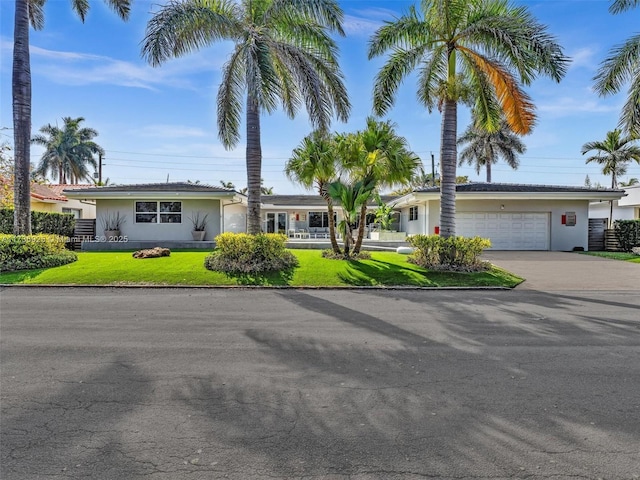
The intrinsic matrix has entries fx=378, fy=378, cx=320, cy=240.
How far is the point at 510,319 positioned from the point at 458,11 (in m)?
10.3

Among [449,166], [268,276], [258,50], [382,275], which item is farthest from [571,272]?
[258,50]

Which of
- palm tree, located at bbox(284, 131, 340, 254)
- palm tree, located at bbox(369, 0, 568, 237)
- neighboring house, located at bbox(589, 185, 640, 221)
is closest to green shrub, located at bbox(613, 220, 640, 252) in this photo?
neighboring house, located at bbox(589, 185, 640, 221)

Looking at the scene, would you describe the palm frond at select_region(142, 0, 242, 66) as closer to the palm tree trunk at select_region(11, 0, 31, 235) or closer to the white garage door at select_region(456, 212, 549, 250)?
the palm tree trunk at select_region(11, 0, 31, 235)

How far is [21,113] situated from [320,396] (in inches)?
648

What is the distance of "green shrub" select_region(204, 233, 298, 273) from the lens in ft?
42.7

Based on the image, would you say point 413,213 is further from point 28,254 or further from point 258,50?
point 28,254

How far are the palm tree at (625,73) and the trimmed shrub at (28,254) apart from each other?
22362mm

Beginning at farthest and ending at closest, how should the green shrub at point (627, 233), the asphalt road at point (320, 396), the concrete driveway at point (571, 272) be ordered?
the green shrub at point (627, 233) < the concrete driveway at point (571, 272) < the asphalt road at point (320, 396)

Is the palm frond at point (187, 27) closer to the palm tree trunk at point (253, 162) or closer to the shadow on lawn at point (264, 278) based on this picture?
the palm tree trunk at point (253, 162)

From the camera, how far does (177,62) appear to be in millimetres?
13422

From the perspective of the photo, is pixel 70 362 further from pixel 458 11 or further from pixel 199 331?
pixel 458 11

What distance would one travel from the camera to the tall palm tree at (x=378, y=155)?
14609 millimetres

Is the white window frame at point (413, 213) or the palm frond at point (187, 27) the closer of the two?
the palm frond at point (187, 27)

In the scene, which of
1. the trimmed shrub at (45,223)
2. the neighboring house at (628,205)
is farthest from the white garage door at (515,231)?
the trimmed shrub at (45,223)
